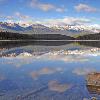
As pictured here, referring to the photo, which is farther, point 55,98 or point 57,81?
point 57,81

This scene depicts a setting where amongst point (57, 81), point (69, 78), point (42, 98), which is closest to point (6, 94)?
point (42, 98)

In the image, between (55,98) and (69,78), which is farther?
(69,78)

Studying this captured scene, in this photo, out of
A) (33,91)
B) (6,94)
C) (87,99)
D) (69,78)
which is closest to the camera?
(87,99)

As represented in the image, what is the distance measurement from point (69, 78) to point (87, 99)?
36.1 feet

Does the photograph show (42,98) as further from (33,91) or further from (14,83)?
(14,83)

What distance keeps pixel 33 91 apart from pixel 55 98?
328 centimetres

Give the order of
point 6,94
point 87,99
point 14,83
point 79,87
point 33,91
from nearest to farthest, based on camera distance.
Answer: point 87,99 < point 6,94 < point 33,91 < point 79,87 < point 14,83

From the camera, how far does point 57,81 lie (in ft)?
104

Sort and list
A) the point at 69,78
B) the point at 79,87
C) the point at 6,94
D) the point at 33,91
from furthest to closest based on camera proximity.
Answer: the point at 69,78, the point at 79,87, the point at 33,91, the point at 6,94

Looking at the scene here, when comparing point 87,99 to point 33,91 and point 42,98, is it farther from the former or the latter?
point 33,91

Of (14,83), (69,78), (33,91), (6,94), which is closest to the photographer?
(6,94)

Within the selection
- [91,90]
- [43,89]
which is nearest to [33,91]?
[43,89]

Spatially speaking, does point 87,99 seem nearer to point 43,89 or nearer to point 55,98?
point 55,98

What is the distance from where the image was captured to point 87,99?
74.2 feet
